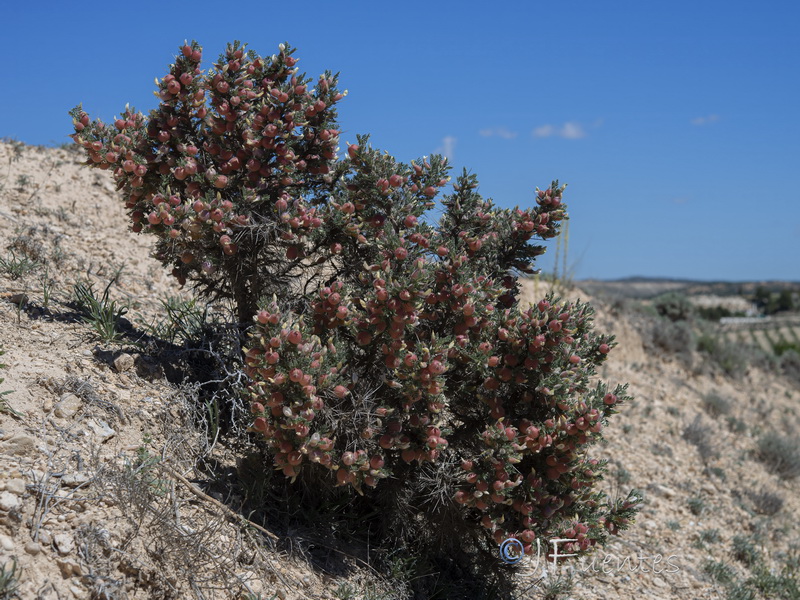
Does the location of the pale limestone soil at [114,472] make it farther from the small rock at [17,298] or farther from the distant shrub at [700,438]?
the distant shrub at [700,438]

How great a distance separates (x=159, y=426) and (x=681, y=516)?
5.78 metres

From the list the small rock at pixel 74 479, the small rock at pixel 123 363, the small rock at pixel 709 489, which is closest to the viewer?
the small rock at pixel 74 479

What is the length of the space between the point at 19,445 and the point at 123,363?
1023 millimetres

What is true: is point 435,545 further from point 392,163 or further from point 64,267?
point 64,267

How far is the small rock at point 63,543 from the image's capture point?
3377mm

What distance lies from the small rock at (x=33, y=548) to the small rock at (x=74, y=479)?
394mm

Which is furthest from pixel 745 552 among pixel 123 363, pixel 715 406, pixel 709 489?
pixel 123 363

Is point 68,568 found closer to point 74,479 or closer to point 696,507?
point 74,479

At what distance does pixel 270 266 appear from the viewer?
16.5 feet

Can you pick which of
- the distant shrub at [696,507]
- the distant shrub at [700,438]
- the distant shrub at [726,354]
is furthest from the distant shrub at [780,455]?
the distant shrub at [726,354]

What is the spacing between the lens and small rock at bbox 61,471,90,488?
368 centimetres

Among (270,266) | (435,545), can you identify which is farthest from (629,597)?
(270,266)

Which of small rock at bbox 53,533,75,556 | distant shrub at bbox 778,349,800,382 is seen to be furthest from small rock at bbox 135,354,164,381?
distant shrub at bbox 778,349,800,382

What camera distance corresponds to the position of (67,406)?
417cm
